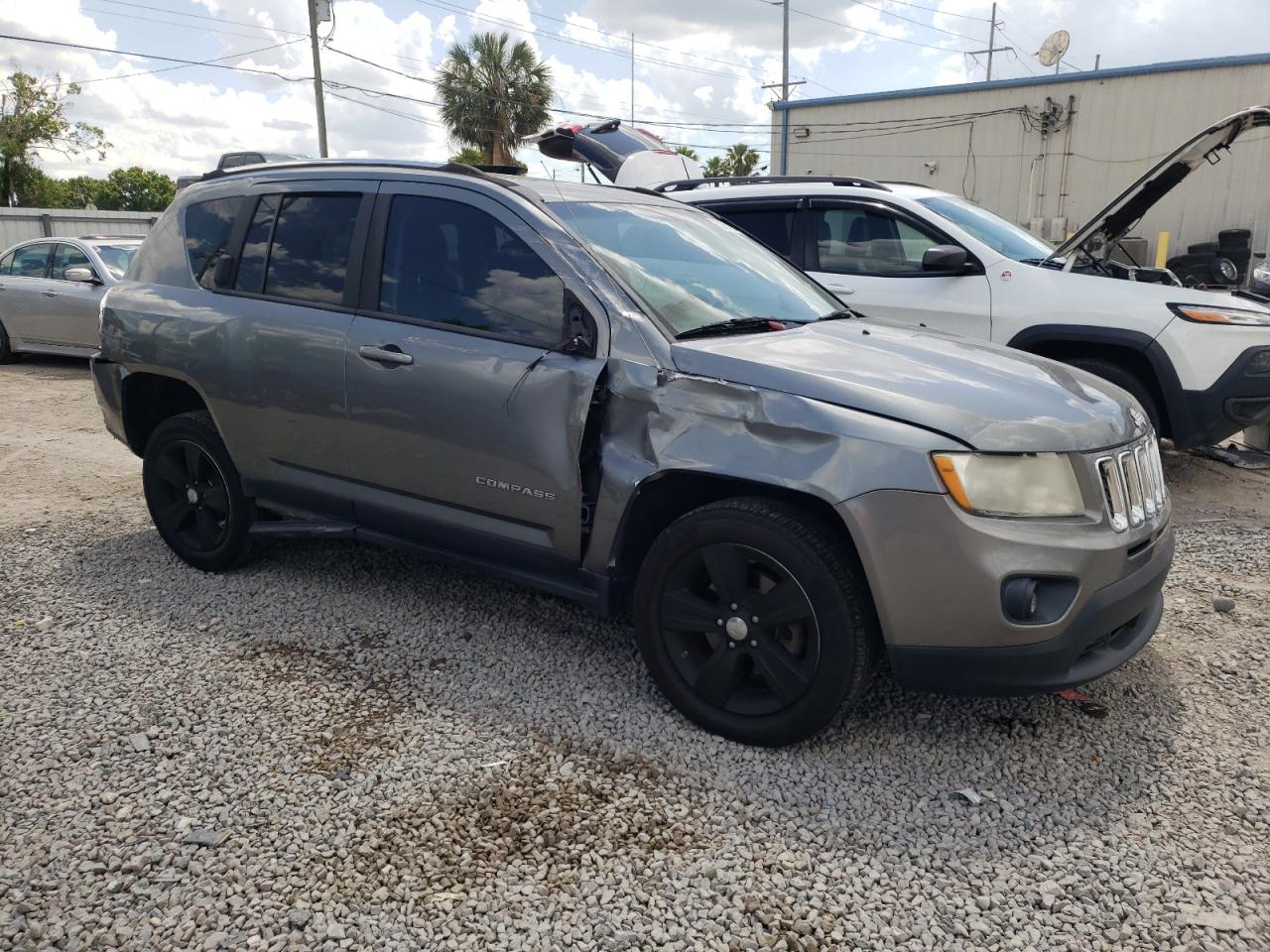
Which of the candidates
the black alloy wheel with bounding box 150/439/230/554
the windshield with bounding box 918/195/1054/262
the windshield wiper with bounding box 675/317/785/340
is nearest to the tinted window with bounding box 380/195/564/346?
the windshield wiper with bounding box 675/317/785/340

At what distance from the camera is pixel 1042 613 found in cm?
275

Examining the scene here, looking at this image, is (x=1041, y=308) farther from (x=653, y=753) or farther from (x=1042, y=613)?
(x=653, y=753)

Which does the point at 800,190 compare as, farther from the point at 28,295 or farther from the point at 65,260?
the point at 28,295

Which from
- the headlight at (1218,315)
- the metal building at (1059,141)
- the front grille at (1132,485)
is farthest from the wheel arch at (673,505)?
the metal building at (1059,141)

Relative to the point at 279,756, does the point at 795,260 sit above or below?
above

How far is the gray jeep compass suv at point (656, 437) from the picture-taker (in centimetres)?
277

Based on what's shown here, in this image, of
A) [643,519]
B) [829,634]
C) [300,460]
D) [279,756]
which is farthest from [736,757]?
[300,460]

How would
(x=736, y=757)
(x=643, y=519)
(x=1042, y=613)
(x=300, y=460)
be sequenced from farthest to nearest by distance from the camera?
(x=300, y=460)
(x=643, y=519)
(x=736, y=757)
(x=1042, y=613)

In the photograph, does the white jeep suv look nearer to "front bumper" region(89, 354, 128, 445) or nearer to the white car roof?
the white car roof

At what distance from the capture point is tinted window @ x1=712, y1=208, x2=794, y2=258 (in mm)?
6895

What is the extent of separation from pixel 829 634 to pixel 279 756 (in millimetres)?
1731

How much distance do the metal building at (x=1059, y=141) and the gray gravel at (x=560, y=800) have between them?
66.7 ft

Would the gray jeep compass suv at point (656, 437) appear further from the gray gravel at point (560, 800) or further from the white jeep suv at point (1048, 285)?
the white jeep suv at point (1048, 285)

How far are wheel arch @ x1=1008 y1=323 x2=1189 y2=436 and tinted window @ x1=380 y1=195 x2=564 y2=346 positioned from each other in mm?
3486
